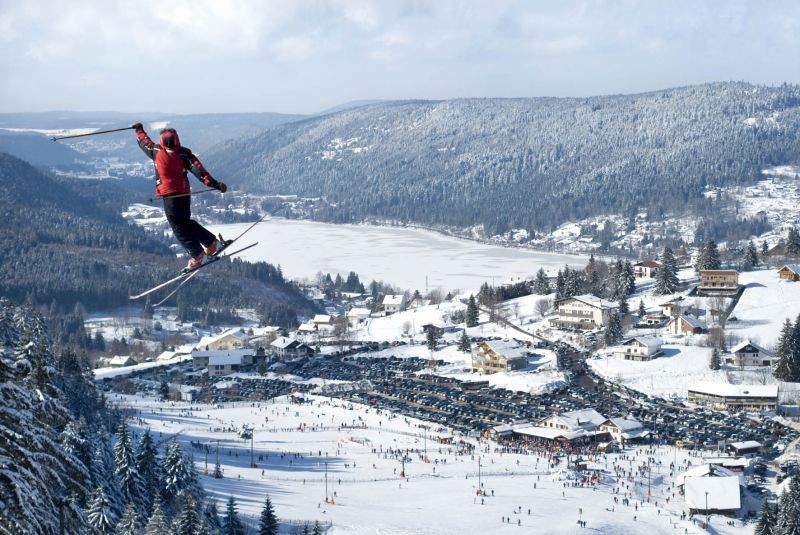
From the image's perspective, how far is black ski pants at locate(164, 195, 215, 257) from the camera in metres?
8.69

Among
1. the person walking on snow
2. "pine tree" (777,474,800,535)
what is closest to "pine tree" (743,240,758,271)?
"pine tree" (777,474,800,535)

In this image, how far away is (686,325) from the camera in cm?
5222

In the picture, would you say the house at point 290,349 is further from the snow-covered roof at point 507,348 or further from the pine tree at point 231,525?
the pine tree at point 231,525

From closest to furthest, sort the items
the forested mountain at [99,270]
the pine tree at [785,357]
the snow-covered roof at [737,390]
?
Answer: the snow-covered roof at [737,390]
the pine tree at [785,357]
the forested mountain at [99,270]

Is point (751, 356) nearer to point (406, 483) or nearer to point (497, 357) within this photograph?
point (497, 357)

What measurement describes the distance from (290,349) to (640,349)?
20.3 metres

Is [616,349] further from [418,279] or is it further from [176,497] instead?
[418,279]

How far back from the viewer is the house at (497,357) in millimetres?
49375

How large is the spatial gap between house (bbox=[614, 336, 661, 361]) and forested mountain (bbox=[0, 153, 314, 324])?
36661mm

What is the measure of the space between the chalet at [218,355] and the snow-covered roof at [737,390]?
994 inches

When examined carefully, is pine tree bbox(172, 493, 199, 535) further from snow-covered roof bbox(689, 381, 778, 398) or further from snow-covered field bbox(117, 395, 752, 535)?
snow-covered roof bbox(689, 381, 778, 398)

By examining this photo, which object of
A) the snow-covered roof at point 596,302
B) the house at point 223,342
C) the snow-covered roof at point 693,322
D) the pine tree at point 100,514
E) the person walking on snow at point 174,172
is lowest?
the house at point 223,342

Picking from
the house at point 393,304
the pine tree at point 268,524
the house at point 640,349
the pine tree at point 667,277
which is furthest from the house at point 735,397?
the house at point 393,304

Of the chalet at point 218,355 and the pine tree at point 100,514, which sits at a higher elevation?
the pine tree at point 100,514
